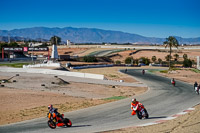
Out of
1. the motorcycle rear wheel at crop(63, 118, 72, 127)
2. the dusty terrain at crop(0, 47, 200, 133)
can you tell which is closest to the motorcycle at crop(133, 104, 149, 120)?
the dusty terrain at crop(0, 47, 200, 133)

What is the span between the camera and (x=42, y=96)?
30422 mm

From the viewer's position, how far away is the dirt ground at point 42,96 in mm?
22664

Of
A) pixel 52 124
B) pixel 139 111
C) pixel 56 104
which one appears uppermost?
pixel 139 111

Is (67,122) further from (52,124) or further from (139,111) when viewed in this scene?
(139,111)

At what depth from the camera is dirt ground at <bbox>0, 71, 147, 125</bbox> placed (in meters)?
22.7

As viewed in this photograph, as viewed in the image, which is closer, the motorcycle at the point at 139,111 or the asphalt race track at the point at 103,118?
the asphalt race track at the point at 103,118

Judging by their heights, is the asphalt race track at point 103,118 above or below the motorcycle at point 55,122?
below

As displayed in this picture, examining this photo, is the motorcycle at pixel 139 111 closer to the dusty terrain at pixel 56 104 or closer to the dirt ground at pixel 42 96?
the dusty terrain at pixel 56 104

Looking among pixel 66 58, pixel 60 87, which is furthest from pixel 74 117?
pixel 66 58

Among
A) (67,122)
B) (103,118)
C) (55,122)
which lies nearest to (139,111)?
(103,118)

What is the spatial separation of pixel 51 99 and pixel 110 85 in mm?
15028

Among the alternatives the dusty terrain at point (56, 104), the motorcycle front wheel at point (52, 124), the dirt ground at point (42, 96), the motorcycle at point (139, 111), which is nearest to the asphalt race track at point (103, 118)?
the motorcycle front wheel at point (52, 124)

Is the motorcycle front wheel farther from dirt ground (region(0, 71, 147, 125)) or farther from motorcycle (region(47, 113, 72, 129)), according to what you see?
dirt ground (region(0, 71, 147, 125))

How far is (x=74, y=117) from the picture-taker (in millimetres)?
20312
